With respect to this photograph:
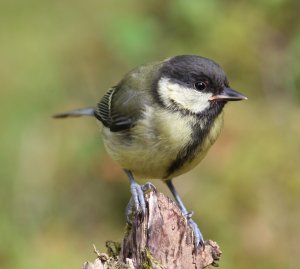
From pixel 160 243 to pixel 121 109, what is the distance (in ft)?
3.56

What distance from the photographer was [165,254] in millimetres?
3174

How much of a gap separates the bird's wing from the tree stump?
2.42ft

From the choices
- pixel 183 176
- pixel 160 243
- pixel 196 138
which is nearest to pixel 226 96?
pixel 196 138

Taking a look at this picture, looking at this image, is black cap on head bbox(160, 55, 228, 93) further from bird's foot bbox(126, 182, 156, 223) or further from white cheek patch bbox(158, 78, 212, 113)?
bird's foot bbox(126, 182, 156, 223)

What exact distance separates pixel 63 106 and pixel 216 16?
137cm

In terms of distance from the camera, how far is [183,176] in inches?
223

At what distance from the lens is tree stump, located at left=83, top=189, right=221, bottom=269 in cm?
316

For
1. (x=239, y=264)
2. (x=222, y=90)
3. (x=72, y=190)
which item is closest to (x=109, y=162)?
(x=72, y=190)

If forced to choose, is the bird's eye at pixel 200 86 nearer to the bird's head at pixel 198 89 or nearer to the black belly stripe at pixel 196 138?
the bird's head at pixel 198 89

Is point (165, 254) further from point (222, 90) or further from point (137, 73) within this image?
point (137, 73)

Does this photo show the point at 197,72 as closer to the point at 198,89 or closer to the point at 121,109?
the point at 198,89

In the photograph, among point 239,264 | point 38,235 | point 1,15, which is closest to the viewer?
point 239,264

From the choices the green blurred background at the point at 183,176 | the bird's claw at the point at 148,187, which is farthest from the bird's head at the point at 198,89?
the green blurred background at the point at 183,176

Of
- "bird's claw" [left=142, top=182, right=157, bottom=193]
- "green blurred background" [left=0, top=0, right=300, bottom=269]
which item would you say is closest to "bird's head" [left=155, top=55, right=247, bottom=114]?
"bird's claw" [left=142, top=182, right=157, bottom=193]
